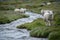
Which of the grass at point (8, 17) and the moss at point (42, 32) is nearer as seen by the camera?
the moss at point (42, 32)

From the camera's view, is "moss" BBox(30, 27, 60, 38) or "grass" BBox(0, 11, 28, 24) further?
"grass" BBox(0, 11, 28, 24)

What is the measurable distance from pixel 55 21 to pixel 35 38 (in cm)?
530

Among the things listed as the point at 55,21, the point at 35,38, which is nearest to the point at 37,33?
the point at 35,38

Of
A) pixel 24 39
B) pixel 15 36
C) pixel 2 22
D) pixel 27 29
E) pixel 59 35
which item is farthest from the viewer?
pixel 2 22

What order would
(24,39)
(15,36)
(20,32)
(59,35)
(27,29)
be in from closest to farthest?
(59,35) → (24,39) → (15,36) → (20,32) → (27,29)

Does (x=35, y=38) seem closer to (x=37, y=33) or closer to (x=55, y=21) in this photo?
(x=37, y=33)

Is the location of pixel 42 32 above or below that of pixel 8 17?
below

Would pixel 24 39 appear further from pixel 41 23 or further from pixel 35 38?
pixel 41 23

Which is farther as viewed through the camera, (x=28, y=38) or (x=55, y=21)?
(x=55, y=21)

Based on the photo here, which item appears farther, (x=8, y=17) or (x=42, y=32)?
(x=8, y=17)

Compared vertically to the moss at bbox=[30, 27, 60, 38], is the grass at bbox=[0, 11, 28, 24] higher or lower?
higher

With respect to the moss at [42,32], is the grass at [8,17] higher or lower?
higher

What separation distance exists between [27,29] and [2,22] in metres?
5.94

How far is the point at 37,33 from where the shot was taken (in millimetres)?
17531
